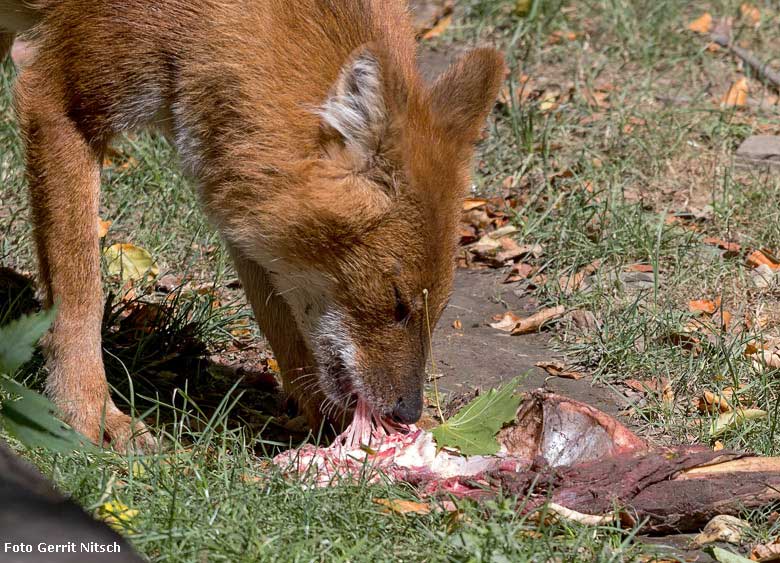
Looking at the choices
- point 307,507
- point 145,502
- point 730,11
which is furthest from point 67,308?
point 730,11

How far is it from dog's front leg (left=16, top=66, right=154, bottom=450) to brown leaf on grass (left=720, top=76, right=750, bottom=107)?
597 centimetres

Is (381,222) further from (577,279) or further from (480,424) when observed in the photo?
(577,279)

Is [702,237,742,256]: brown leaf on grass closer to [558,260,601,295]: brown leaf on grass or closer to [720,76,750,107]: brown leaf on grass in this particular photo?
[558,260,601,295]: brown leaf on grass

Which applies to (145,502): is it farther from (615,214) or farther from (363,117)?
(615,214)

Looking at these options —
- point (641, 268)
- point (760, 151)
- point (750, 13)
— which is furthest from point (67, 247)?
point (750, 13)

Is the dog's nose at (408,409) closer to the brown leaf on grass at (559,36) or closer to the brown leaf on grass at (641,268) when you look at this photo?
the brown leaf on grass at (641,268)

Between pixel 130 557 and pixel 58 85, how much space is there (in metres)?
3.04

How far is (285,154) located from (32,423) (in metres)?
1.88

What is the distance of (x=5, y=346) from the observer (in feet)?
12.0

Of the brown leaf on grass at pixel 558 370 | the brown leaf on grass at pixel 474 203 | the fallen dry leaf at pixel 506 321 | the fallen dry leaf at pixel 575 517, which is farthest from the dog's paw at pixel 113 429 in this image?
the brown leaf on grass at pixel 474 203

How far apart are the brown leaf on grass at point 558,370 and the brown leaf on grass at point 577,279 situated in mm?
785

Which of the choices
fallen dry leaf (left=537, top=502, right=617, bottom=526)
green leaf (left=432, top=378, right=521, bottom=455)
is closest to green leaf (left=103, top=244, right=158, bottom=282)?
green leaf (left=432, top=378, right=521, bottom=455)

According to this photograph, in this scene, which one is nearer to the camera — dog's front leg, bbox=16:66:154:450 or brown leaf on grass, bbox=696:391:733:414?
dog's front leg, bbox=16:66:154:450

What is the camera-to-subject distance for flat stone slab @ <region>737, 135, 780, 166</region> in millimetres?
8578
